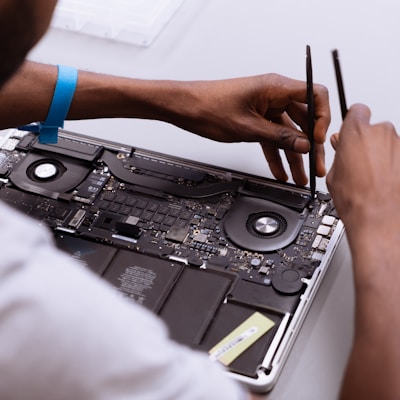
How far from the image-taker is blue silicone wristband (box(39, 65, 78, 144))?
67.9 inches

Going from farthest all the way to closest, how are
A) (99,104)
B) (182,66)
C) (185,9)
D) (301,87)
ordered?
1. (185,9)
2. (182,66)
3. (99,104)
4. (301,87)

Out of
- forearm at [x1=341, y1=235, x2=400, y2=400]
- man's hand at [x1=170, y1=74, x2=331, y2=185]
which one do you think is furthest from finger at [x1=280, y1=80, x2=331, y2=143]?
forearm at [x1=341, y1=235, x2=400, y2=400]

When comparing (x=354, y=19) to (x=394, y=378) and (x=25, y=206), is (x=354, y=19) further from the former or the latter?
(x=394, y=378)

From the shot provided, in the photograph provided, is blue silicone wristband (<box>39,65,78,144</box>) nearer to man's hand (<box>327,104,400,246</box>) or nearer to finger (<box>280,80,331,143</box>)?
finger (<box>280,80,331,143</box>)

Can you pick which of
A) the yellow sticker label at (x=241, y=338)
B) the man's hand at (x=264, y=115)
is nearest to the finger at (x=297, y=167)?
the man's hand at (x=264, y=115)

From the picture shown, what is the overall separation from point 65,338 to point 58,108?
3.25ft

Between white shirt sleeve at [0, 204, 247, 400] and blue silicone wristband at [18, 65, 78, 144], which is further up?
blue silicone wristband at [18, 65, 78, 144]

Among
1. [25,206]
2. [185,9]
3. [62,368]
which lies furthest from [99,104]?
[62,368]

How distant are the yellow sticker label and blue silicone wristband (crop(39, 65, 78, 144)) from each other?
60 cm

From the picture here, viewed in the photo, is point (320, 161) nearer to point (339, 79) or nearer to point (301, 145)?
point (301, 145)

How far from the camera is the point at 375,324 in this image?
1.17 m

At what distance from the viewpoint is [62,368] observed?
804 mm

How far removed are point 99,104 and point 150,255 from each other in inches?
16.7

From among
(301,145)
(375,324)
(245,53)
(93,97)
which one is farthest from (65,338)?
(245,53)
